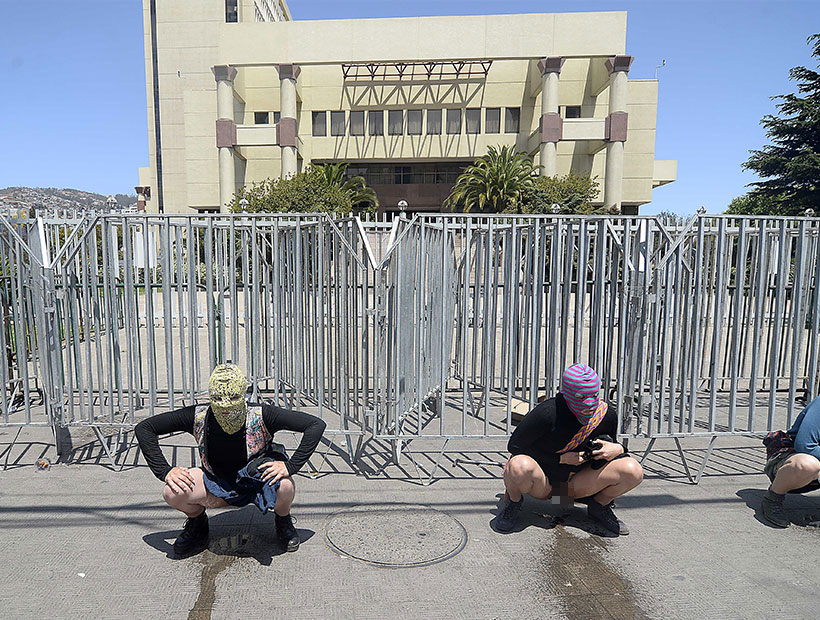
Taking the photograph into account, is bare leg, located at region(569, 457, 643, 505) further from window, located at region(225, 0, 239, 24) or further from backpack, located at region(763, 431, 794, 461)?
window, located at region(225, 0, 239, 24)

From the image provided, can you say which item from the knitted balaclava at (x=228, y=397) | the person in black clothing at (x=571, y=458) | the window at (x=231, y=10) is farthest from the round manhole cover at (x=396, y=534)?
the window at (x=231, y=10)

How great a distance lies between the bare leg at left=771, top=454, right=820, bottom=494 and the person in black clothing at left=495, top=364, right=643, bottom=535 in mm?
1136

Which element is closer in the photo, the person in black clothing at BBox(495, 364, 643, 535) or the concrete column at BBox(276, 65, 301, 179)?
the person in black clothing at BBox(495, 364, 643, 535)

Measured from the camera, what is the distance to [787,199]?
3177cm

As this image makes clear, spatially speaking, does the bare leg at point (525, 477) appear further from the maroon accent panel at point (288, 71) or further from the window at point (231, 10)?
the window at point (231, 10)

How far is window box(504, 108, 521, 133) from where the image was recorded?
40612mm

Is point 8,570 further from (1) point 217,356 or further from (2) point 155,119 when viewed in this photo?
(2) point 155,119

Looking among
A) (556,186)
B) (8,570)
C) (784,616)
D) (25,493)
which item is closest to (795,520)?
(784,616)

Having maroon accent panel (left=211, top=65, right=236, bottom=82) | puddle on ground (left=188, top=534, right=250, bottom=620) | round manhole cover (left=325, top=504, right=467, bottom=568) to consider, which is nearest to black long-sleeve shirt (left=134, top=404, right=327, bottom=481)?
puddle on ground (left=188, top=534, right=250, bottom=620)

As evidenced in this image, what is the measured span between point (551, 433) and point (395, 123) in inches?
1578

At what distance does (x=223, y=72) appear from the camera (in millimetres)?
36281

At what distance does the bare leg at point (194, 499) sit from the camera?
3566 mm

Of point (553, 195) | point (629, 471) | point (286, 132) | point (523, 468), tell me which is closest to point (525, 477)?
point (523, 468)

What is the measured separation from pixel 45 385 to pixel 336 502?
295 cm
